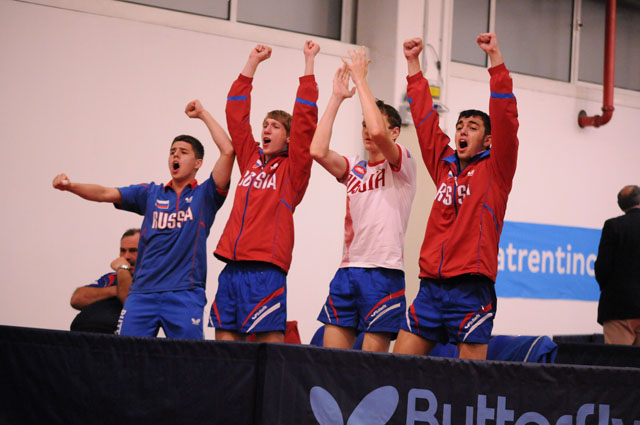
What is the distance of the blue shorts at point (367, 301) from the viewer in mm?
3766

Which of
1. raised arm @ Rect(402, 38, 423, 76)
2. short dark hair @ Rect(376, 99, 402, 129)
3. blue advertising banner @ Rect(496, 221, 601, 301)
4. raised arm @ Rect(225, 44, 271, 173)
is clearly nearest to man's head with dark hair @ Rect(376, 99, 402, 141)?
short dark hair @ Rect(376, 99, 402, 129)

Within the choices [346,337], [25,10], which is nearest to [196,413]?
[346,337]

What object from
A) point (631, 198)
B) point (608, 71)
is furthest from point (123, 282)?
point (608, 71)

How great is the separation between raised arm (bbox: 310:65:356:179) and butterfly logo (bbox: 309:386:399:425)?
4.90ft

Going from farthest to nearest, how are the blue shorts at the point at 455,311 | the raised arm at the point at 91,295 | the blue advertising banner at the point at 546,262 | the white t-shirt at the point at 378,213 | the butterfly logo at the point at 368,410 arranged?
1. the blue advertising banner at the point at 546,262
2. the raised arm at the point at 91,295
3. the white t-shirt at the point at 378,213
4. the blue shorts at the point at 455,311
5. the butterfly logo at the point at 368,410

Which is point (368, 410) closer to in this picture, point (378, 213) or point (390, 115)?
point (378, 213)

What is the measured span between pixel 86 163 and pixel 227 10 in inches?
87.7

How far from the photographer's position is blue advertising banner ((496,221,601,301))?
8539 millimetres

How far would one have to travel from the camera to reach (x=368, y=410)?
2826mm

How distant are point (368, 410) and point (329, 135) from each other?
5.42ft

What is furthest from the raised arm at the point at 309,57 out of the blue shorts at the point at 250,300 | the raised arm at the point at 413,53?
the blue shorts at the point at 250,300

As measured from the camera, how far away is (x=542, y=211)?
350 inches

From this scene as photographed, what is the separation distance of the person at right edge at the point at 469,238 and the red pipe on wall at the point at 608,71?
608 centimetres

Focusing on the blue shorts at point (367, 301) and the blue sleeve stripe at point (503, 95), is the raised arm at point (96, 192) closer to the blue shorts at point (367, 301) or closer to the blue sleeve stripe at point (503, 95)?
the blue shorts at point (367, 301)
